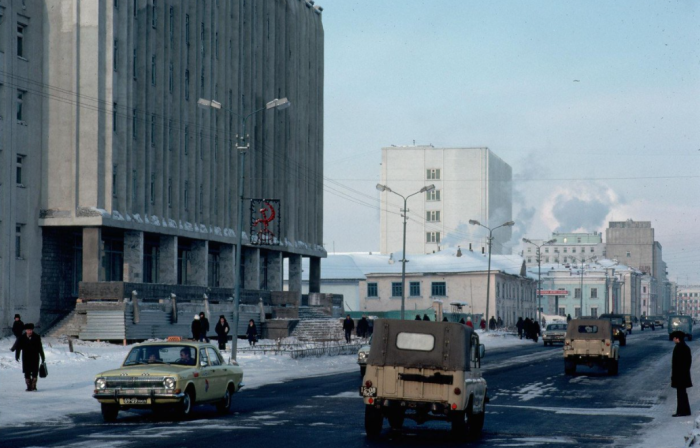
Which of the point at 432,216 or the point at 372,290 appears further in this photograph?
the point at 432,216

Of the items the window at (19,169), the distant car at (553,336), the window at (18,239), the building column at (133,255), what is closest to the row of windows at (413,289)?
the distant car at (553,336)

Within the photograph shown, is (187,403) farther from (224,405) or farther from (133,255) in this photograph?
(133,255)

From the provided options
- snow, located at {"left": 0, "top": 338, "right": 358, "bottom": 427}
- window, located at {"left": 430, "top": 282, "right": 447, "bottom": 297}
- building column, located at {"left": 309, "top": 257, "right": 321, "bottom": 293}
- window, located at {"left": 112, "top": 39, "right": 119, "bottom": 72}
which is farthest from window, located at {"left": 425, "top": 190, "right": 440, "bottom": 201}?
snow, located at {"left": 0, "top": 338, "right": 358, "bottom": 427}

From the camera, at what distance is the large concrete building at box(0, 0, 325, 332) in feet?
171

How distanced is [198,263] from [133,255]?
9293mm

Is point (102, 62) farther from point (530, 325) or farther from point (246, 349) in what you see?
point (530, 325)

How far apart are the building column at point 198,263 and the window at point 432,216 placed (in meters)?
87.9

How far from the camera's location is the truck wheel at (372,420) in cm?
1766

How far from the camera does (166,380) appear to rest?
1959 cm

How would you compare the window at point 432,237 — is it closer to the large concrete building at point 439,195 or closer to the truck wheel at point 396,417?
the large concrete building at point 439,195

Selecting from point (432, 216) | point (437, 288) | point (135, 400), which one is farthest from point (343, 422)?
point (432, 216)

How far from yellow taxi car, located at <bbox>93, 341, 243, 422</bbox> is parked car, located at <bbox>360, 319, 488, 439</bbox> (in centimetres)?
399

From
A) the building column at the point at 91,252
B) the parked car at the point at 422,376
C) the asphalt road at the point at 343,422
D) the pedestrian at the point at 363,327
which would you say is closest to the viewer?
the asphalt road at the point at 343,422

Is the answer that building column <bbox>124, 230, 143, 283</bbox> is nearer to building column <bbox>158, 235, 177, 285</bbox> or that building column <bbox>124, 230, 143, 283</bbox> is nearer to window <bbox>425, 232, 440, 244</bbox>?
building column <bbox>158, 235, 177, 285</bbox>
